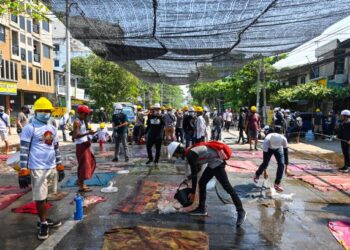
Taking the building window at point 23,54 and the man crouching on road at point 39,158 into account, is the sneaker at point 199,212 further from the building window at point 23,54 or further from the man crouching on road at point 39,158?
the building window at point 23,54

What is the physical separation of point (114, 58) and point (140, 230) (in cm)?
718

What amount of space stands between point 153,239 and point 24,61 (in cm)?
3581

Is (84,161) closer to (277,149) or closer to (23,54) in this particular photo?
(277,149)

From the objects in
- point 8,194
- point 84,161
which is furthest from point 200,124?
point 8,194

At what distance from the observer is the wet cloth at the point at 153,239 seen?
4480 mm

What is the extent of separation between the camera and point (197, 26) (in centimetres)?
750

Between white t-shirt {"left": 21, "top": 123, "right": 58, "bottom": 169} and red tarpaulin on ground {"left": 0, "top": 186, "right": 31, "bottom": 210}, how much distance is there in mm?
1882

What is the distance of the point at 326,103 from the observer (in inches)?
1037

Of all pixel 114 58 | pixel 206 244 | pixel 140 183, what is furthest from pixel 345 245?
pixel 114 58

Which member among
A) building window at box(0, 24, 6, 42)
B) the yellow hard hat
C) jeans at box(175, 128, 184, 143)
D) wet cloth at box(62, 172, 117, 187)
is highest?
building window at box(0, 24, 6, 42)

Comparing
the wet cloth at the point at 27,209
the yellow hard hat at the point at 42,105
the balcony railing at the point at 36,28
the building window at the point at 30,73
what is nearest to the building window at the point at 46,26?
the balcony railing at the point at 36,28

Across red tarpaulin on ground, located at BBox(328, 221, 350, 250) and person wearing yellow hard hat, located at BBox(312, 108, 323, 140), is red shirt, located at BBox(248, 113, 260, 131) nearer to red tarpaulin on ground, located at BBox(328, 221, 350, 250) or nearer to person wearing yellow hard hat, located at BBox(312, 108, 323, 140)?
person wearing yellow hard hat, located at BBox(312, 108, 323, 140)

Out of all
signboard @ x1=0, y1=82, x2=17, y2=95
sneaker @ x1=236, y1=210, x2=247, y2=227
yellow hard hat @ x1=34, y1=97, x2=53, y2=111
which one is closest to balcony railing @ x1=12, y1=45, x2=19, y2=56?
signboard @ x1=0, y1=82, x2=17, y2=95

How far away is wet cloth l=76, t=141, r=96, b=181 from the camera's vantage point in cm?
705
